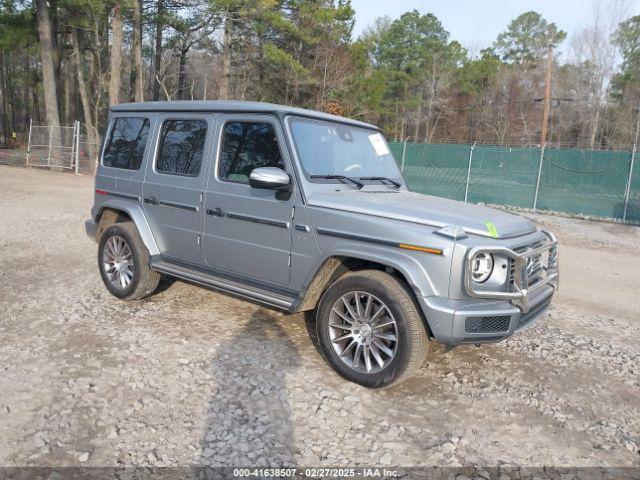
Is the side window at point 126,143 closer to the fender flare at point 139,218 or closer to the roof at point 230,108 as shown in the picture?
the roof at point 230,108

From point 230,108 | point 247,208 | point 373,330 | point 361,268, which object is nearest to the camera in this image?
point 373,330

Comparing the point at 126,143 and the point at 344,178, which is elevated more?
the point at 126,143

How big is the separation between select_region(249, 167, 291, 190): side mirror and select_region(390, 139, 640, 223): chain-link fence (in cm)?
1412

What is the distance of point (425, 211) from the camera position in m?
3.84

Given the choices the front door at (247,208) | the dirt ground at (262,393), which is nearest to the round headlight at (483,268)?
the dirt ground at (262,393)

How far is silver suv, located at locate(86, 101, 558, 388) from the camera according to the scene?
3.57m

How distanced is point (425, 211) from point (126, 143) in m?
3.64

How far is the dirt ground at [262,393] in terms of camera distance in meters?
3.11

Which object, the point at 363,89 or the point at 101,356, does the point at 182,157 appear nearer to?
the point at 101,356

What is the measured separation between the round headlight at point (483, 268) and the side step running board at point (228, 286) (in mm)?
1498

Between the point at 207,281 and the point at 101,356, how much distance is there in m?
1.12

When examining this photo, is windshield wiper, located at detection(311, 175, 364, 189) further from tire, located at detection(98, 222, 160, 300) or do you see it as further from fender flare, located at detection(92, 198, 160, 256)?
tire, located at detection(98, 222, 160, 300)

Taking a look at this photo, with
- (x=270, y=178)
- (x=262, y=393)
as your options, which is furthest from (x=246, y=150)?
(x=262, y=393)

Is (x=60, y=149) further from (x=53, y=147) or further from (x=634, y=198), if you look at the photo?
(x=634, y=198)
